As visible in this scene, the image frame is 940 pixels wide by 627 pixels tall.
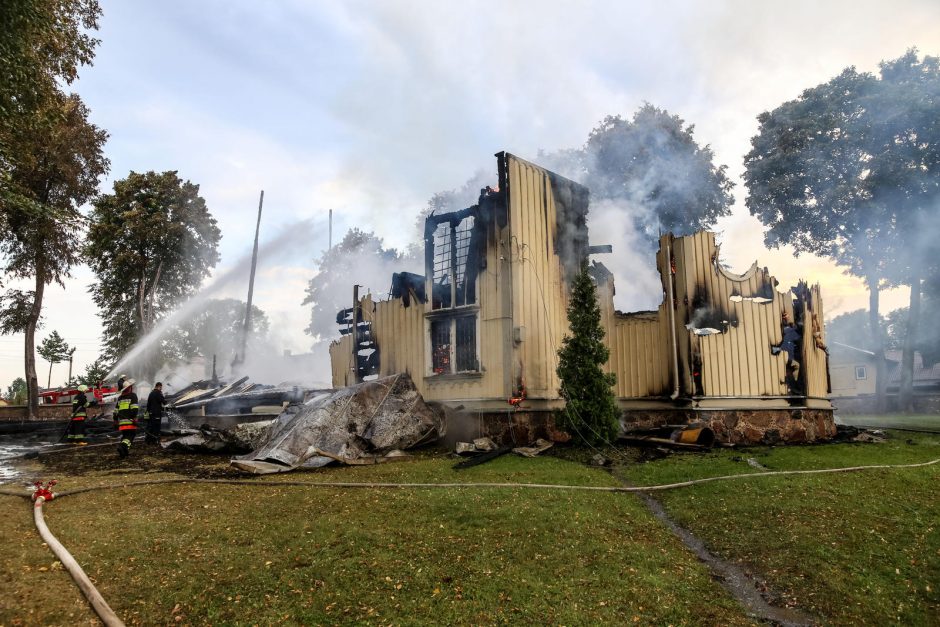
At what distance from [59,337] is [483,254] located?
5737cm

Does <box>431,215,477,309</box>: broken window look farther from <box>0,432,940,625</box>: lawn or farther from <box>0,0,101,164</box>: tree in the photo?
<box>0,0,101,164</box>: tree

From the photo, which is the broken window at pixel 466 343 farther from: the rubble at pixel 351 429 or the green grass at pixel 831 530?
the green grass at pixel 831 530

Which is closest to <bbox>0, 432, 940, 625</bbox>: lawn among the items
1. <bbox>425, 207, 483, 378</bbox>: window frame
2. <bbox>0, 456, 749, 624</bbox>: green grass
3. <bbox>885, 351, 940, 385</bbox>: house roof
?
<bbox>0, 456, 749, 624</bbox>: green grass

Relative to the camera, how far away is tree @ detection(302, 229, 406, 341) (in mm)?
52750

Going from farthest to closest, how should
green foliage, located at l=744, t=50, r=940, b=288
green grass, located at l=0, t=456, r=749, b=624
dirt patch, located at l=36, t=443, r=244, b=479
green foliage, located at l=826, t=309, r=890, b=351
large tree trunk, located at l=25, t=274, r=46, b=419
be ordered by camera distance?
green foliage, located at l=826, t=309, r=890, b=351 → green foliage, located at l=744, t=50, r=940, b=288 → large tree trunk, located at l=25, t=274, r=46, b=419 → dirt patch, located at l=36, t=443, r=244, b=479 → green grass, located at l=0, t=456, r=749, b=624

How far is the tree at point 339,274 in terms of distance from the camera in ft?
173

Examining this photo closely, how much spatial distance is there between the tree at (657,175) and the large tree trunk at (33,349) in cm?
2961

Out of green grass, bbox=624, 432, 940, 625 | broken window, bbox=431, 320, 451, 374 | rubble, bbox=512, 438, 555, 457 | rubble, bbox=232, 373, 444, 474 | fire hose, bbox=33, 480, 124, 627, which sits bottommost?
green grass, bbox=624, 432, 940, 625

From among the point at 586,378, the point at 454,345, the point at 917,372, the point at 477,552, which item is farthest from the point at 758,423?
the point at 917,372

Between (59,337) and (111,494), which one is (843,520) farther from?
(59,337)

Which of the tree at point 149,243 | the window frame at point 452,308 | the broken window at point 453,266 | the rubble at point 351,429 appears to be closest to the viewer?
the rubble at point 351,429

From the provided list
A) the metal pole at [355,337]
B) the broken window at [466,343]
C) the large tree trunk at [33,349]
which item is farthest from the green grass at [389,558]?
the large tree trunk at [33,349]

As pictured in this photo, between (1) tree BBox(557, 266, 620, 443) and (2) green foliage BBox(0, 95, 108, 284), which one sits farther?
(2) green foliage BBox(0, 95, 108, 284)

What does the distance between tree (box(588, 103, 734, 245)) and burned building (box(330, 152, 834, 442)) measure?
58.8ft
